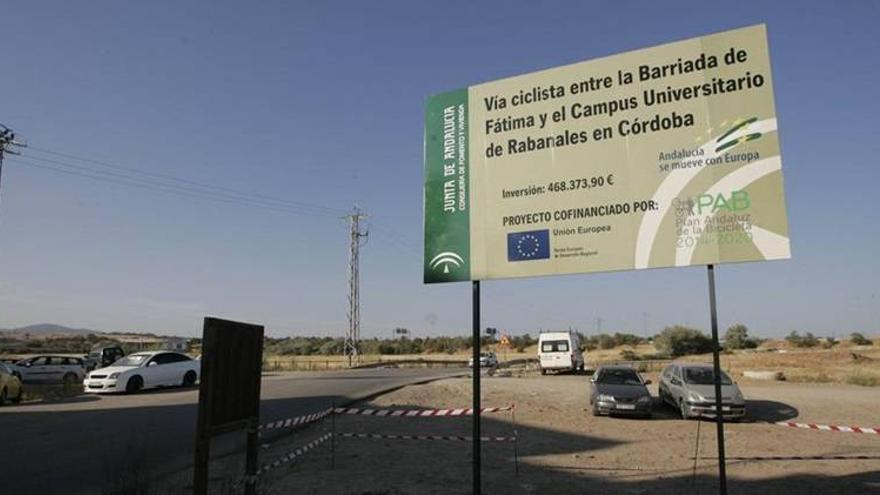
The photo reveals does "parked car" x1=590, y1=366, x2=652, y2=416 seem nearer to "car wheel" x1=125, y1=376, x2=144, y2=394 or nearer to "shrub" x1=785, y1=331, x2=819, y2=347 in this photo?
"car wheel" x1=125, y1=376, x2=144, y2=394

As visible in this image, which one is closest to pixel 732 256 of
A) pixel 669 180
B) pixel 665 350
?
pixel 669 180

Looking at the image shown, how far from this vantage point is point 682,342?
6550 cm

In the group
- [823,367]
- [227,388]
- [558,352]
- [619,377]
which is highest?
[558,352]

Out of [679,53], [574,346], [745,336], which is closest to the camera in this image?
[679,53]

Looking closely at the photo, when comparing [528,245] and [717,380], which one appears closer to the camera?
[717,380]

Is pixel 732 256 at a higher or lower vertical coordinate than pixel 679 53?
lower

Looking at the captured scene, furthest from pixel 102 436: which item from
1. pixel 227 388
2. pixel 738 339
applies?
pixel 738 339

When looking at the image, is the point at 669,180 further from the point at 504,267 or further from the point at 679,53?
the point at 504,267

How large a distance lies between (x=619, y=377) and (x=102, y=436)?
47.2 feet

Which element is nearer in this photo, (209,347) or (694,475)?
(209,347)

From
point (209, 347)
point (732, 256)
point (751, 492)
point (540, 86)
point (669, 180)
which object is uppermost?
point (540, 86)

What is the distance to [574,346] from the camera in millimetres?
40312

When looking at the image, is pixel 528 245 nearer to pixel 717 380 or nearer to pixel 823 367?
pixel 717 380

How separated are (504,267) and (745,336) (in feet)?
273
